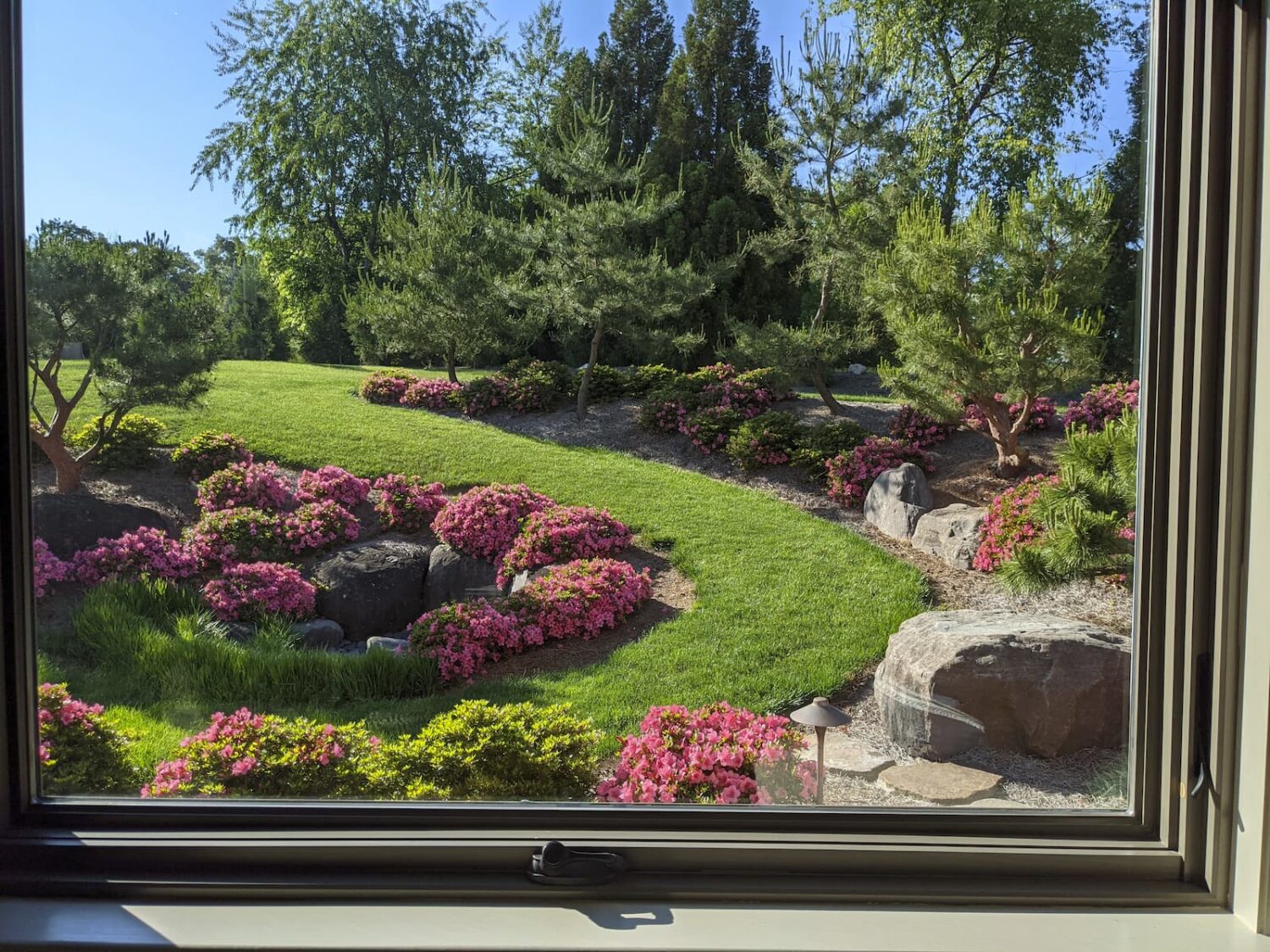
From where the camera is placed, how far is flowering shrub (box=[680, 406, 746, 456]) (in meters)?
1.94

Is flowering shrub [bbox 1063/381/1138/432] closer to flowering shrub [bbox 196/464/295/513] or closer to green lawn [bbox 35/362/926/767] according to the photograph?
green lawn [bbox 35/362/926/767]

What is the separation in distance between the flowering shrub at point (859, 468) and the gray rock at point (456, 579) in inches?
30.3

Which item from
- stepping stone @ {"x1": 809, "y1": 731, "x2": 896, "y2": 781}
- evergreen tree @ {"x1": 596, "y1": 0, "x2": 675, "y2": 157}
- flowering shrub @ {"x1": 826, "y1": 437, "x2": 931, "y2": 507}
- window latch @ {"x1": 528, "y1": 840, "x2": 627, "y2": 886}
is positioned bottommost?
window latch @ {"x1": 528, "y1": 840, "x2": 627, "y2": 886}

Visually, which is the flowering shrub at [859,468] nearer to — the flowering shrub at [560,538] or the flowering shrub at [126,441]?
the flowering shrub at [560,538]

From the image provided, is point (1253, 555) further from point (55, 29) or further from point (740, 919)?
point (55, 29)

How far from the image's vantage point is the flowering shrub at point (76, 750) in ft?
5.48

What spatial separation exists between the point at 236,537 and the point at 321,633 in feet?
0.89

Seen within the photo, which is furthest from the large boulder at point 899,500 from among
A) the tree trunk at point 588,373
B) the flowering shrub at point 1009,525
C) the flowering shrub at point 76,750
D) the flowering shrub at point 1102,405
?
the flowering shrub at point 76,750

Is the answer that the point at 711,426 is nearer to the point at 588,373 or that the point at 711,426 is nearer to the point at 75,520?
the point at 588,373

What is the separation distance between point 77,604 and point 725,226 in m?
1.57

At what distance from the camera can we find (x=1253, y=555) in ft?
4.54

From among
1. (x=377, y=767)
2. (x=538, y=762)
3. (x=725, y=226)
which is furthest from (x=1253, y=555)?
(x=377, y=767)

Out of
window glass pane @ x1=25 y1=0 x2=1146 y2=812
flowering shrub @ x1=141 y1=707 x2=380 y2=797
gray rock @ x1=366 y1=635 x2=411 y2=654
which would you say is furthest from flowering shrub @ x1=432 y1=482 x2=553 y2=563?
flowering shrub @ x1=141 y1=707 x2=380 y2=797

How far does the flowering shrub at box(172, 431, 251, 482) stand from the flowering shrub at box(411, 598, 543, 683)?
0.54m
